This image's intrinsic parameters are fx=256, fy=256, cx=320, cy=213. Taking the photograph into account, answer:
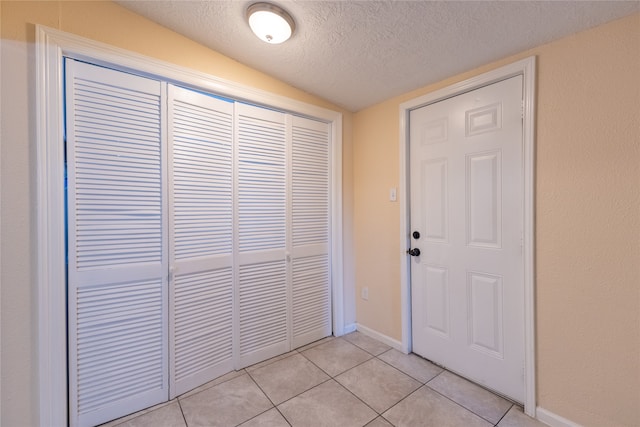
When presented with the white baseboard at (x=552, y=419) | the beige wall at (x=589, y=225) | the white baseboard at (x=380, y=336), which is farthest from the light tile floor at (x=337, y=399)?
the beige wall at (x=589, y=225)

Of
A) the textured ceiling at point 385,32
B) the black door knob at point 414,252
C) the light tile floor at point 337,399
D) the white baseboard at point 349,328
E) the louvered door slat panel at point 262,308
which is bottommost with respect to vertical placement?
the light tile floor at point 337,399

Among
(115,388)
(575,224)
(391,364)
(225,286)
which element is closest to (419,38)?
(575,224)

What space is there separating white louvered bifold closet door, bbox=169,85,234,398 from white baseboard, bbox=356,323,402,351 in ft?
4.13

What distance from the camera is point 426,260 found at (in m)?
2.07

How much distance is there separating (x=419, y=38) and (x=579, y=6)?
2.31ft

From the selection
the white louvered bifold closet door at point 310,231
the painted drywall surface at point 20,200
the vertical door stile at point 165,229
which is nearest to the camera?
the painted drywall surface at point 20,200

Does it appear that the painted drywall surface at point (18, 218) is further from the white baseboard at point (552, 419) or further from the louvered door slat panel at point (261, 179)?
the white baseboard at point (552, 419)

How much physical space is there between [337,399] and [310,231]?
4.11 ft

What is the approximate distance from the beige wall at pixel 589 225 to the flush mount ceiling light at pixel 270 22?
1.39m

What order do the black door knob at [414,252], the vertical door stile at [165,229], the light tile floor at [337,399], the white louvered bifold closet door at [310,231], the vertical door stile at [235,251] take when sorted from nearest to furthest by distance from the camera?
the light tile floor at [337,399] < the vertical door stile at [165,229] < the vertical door stile at [235,251] < the black door knob at [414,252] < the white louvered bifold closet door at [310,231]

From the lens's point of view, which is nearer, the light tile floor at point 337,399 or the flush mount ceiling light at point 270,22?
the flush mount ceiling light at point 270,22

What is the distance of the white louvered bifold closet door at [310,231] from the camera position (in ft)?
7.30

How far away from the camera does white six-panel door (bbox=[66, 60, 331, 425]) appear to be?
4.60ft

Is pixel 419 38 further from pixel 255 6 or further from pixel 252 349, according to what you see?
pixel 252 349
